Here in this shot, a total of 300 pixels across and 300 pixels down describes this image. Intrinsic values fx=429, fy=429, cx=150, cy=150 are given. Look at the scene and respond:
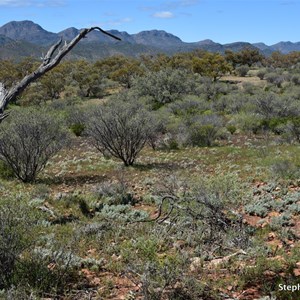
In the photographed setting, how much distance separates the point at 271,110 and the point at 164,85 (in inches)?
551

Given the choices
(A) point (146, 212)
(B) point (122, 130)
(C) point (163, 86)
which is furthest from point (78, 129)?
(A) point (146, 212)

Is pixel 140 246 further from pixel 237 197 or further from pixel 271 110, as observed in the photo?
pixel 271 110

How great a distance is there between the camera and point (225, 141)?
20.5 meters

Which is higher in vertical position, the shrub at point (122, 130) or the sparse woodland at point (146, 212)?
the shrub at point (122, 130)

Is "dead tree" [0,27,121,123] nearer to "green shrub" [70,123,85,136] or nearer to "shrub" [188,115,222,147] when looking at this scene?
"shrub" [188,115,222,147]

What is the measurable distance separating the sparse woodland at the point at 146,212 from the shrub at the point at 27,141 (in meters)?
0.03

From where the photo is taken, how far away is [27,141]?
500 inches

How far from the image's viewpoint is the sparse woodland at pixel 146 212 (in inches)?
189

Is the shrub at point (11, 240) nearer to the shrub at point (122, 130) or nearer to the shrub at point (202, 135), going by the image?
the shrub at point (122, 130)

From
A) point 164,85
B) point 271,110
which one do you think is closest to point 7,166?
point 271,110

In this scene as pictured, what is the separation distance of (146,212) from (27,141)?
5.83 meters

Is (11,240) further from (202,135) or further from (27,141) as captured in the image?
(202,135)

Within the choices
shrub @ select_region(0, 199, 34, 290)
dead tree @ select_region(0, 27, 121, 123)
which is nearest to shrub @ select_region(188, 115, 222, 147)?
shrub @ select_region(0, 199, 34, 290)

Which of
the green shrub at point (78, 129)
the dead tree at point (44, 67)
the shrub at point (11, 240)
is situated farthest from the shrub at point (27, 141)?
the green shrub at point (78, 129)
